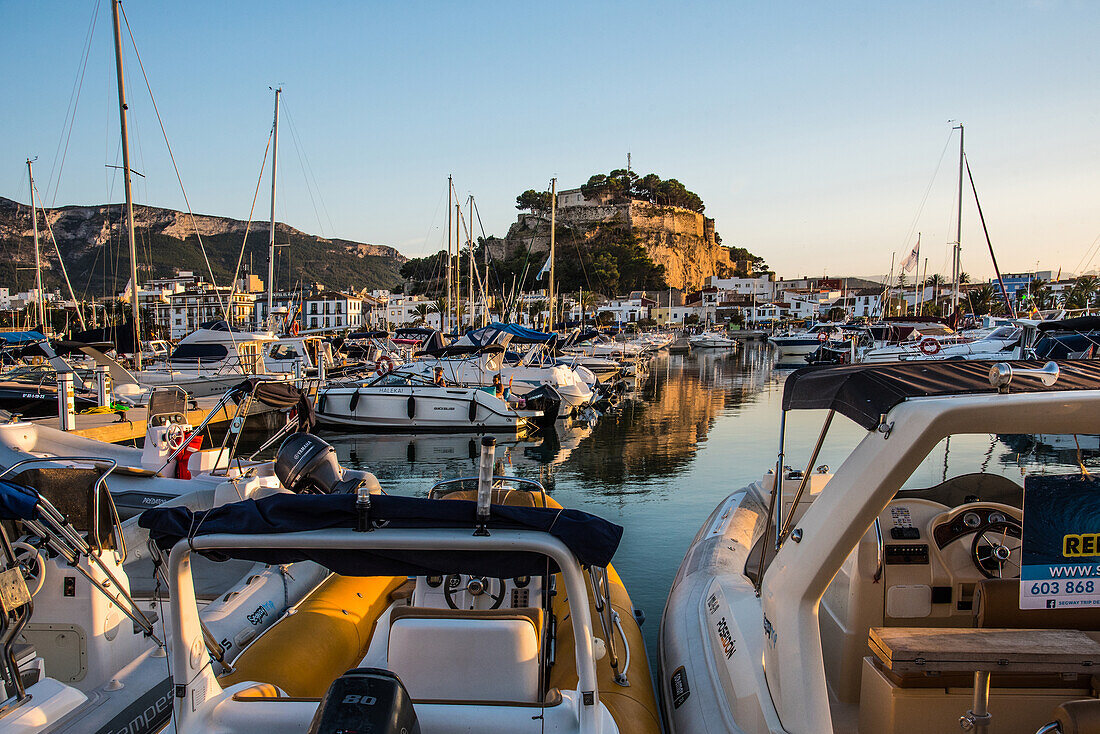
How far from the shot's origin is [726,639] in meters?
4.15

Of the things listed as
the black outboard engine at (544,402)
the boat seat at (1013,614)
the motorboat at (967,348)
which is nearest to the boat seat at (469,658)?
the boat seat at (1013,614)

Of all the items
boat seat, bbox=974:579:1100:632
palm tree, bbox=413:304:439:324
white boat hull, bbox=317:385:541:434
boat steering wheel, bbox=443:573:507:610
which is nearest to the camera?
boat seat, bbox=974:579:1100:632

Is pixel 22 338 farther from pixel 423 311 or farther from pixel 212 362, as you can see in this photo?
pixel 423 311

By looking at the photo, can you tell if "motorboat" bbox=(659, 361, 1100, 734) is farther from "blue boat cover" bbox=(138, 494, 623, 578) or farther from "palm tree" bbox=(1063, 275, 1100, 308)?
"palm tree" bbox=(1063, 275, 1100, 308)

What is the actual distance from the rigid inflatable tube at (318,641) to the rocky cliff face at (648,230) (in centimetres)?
9348

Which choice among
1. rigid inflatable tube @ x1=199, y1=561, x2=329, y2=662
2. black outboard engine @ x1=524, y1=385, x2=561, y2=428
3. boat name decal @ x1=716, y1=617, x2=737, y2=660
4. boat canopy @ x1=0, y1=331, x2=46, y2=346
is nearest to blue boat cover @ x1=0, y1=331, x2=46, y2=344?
boat canopy @ x1=0, y1=331, x2=46, y2=346

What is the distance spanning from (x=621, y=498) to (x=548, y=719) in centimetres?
1004

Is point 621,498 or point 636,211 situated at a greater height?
point 636,211

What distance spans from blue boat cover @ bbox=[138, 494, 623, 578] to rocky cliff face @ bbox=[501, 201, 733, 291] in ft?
315

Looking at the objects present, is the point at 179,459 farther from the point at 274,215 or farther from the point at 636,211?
the point at 636,211

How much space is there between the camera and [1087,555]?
8.25ft

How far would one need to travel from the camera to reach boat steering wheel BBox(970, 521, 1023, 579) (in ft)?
11.8

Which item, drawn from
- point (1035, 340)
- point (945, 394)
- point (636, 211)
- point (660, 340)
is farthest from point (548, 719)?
point (636, 211)

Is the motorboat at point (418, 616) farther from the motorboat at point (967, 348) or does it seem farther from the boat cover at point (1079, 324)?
the motorboat at point (967, 348)
